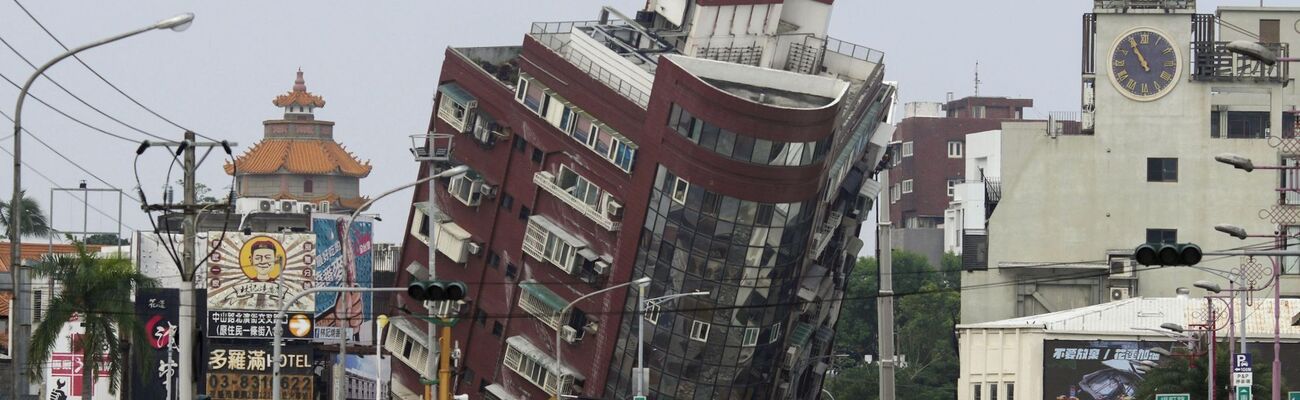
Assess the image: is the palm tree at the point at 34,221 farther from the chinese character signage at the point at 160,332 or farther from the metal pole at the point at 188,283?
the metal pole at the point at 188,283

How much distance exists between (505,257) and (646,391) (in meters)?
9.51

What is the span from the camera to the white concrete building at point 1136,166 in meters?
121

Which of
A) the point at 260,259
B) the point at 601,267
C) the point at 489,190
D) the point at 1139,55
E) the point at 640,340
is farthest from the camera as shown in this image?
the point at 1139,55

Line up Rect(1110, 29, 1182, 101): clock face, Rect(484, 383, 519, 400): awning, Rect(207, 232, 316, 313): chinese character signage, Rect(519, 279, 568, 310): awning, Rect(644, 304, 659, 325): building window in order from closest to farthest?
1. Rect(644, 304, 659, 325): building window
2. Rect(519, 279, 568, 310): awning
3. Rect(484, 383, 519, 400): awning
4. Rect(207, 232, 316, 313): chinese character signage
5. Rect(1110, 29, 1182, 101): clock face

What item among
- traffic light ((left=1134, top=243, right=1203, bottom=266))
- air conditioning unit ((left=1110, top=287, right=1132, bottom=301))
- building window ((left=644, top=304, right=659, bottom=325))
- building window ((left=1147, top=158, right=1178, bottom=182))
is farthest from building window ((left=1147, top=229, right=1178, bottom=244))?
traffic light ((left=1134, top=243, right=1203, bottom=266))

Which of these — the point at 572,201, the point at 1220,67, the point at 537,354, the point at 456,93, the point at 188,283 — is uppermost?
the point at 1220,67

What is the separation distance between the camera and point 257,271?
11900cm

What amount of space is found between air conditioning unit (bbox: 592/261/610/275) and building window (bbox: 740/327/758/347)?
598 cm

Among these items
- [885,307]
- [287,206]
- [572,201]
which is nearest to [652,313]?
[572,201]

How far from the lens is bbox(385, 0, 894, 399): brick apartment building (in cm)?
9056

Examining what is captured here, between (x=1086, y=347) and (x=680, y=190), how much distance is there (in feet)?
73.4

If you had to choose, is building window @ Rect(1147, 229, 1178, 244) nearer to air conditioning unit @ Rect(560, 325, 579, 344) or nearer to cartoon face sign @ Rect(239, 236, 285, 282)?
air conditioning unit @ Rect(560, 325, 579, 344)

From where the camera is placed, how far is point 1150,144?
399 ft

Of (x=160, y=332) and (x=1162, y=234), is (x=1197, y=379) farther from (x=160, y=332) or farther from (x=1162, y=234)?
(x=160, y=332)
